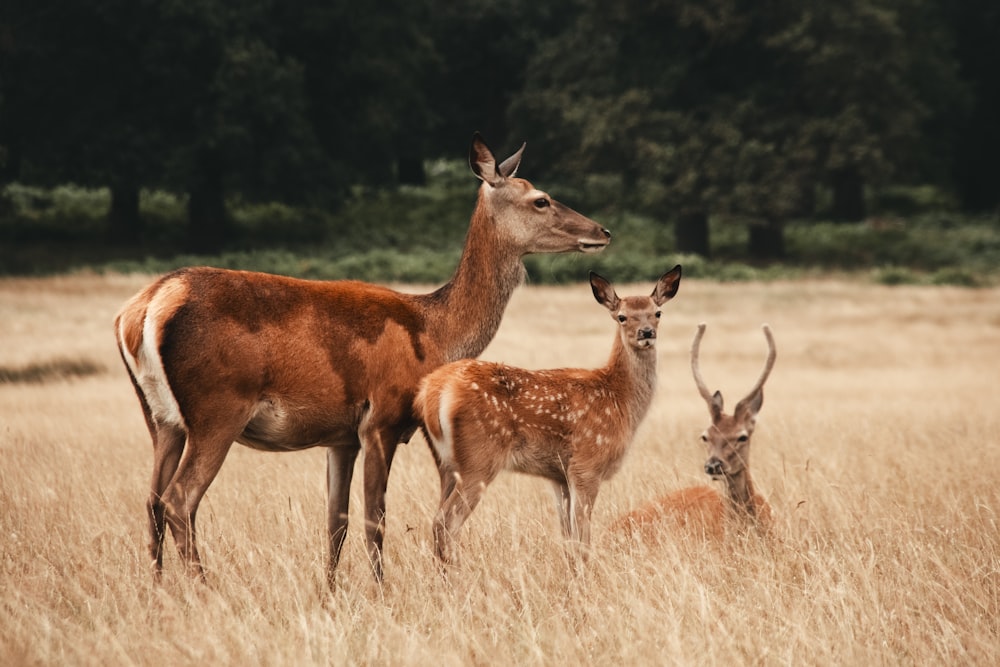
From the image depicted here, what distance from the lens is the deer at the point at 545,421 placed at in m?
5.24

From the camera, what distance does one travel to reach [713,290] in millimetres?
22438

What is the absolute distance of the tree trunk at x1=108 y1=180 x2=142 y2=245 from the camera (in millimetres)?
30094

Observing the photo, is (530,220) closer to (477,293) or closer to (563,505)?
(477,293)

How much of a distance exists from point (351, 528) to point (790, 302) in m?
15.9

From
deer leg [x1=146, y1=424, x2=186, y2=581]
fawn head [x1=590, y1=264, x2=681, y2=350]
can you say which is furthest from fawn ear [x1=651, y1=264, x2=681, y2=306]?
deer leg [x1=146, y1=424, x2=186, y2=581]

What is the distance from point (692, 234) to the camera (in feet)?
102

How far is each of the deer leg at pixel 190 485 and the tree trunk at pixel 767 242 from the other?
27.1 meters

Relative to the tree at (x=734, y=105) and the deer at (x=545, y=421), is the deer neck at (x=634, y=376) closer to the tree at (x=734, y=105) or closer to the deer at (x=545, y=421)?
the deer at (x=545, y=421)

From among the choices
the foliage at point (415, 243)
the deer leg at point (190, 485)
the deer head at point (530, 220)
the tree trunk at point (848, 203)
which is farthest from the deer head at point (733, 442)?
the tree trunk at point (848, 203)

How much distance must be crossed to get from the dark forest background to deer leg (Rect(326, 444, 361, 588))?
1841 centimetres

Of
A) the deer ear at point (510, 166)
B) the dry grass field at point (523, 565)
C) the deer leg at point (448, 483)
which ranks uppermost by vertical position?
the deer ear at point (510, 166)

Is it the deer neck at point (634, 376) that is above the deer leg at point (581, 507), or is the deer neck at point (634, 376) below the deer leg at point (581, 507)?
above

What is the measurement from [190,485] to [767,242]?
27496mm

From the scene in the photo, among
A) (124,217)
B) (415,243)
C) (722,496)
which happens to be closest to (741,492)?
(722,496)
